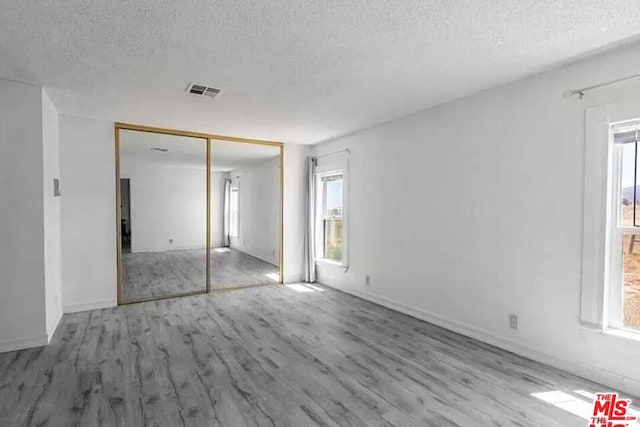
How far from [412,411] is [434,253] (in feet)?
6.73

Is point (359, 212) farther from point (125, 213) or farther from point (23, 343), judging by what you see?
point (23, 343)

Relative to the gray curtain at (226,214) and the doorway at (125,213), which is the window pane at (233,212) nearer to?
the gray curtain at (226,214)

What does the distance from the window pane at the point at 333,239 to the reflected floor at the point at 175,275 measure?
1.08m

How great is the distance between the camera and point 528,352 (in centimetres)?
302

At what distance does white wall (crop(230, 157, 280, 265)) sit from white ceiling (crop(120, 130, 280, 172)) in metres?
0.24

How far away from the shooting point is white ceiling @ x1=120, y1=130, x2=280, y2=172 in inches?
192

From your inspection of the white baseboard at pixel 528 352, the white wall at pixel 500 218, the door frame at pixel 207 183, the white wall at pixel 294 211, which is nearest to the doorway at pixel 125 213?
the door frame at pixel 207 183

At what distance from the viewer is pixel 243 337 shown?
11.5ft

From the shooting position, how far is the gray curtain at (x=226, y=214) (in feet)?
22.0

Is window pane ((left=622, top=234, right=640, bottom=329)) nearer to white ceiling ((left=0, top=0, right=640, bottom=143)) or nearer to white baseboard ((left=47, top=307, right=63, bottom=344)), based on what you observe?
white ceiling ((left=0, top=0, right=640, bottom=143))

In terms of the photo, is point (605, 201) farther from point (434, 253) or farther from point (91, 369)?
point (91, 369)

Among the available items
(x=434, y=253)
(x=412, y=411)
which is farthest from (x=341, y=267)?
(x=412, y=411)

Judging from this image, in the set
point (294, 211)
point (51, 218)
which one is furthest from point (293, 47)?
point (294, 211)

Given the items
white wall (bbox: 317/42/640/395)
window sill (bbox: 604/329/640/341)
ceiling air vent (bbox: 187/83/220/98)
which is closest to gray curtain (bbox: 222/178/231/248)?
white wall (bbox: 317/42/640/395)
